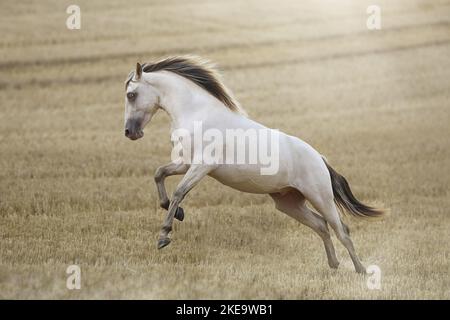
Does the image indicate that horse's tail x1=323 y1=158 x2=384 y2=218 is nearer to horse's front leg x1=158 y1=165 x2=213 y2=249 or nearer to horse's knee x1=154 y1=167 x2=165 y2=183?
horse's front leg x1=158 y1=165 x2=213 y2=249

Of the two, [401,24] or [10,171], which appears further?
[401,24]

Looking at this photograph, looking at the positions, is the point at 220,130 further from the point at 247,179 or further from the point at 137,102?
the point at 137,102

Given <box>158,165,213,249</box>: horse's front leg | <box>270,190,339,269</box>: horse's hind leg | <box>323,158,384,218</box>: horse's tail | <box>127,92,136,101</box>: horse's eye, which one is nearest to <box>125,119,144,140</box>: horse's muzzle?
<box>127,92,136,101</box>: horse's eye

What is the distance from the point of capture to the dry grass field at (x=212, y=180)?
7.50m

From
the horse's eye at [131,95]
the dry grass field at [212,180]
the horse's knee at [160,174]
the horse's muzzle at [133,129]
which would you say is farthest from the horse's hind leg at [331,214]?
the horse's eye at [131,95]

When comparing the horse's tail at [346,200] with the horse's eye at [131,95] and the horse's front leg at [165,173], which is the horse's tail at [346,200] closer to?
the horse's front leg at [165,173]

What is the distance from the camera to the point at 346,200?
8703 millimetres

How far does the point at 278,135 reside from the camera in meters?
8.13

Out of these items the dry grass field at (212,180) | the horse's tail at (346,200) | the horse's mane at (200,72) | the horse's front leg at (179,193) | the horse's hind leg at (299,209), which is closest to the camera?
the horse's front leg at (179,193)

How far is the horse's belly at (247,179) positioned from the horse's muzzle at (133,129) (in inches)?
34.6

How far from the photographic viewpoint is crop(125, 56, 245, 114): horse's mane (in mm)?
8148
